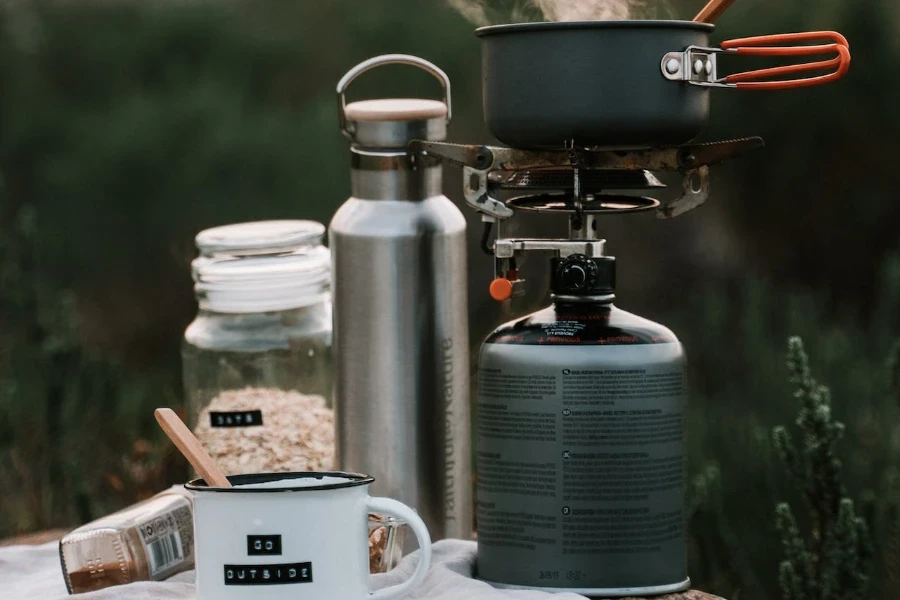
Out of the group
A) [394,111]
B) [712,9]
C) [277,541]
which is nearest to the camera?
[277,541]

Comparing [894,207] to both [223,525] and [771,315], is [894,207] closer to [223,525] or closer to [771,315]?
[771,315]

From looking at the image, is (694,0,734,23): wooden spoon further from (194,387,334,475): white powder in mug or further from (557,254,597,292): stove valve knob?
(194,387,334,475): white powder in mug

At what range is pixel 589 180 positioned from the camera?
46.1 inches

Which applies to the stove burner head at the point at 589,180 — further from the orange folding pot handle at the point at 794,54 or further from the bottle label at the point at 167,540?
the bottle label at the point at 167,540

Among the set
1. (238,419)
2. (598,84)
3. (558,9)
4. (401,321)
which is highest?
(558,9)

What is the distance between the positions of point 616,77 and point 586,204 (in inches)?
5.4

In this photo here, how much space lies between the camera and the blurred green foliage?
2133 millimetres

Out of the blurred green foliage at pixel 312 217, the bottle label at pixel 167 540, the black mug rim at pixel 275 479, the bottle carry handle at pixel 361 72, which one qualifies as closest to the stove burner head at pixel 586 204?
the bottle carry handle at pixel 361 72

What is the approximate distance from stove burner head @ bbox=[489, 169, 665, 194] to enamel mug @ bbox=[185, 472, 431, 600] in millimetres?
341

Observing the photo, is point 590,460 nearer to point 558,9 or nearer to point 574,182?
point 574,182

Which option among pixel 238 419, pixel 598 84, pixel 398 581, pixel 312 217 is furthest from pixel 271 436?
pixel 312 217

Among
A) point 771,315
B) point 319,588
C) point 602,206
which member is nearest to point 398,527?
point 319,588

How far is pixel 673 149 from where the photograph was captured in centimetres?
116

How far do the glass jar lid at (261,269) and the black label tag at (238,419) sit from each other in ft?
0.39
